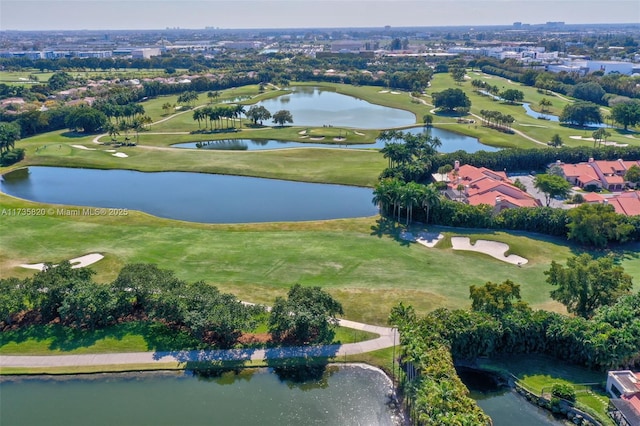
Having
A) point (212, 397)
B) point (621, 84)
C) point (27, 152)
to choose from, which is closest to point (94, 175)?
point (27, 152)

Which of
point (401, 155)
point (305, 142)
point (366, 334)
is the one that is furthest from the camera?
point (305, 142)

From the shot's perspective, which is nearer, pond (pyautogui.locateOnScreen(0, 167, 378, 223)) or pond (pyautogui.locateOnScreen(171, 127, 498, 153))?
pond (pyautogui.locateOnScreen(0, 167, 378, 223))

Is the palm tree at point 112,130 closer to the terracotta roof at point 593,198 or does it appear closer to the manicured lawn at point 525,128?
the manicured lawn at point 525,128

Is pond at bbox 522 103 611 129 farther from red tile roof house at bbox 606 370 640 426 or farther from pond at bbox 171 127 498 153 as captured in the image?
red tile roof house at bbox 606 370 640 426

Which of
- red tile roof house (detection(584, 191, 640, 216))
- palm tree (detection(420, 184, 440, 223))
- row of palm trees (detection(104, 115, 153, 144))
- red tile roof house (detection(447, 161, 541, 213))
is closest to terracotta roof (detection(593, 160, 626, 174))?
red tile roof house (detection(584, 191, 640, 216))

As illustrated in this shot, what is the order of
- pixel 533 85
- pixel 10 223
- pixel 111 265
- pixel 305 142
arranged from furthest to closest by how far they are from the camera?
pixel 533 85 < pixel 305 142 < pixel 10 223 < pixel 111 265

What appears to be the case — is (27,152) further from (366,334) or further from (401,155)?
(366,334)

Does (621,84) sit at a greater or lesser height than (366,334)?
greater

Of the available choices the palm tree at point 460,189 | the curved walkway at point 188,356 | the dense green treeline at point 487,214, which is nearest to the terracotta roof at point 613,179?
the dense green treeline at point 487,214
